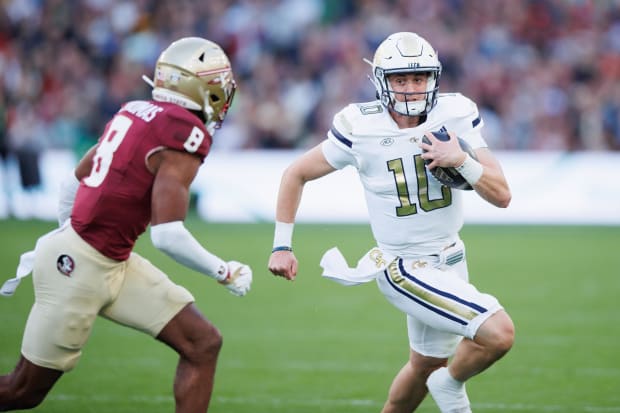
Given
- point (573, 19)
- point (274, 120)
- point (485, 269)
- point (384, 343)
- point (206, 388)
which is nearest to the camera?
point (206, 388)

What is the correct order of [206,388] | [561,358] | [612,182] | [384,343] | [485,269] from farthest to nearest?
[612,182] < [485,269] < [384,343] < [561,358] < [206,388]

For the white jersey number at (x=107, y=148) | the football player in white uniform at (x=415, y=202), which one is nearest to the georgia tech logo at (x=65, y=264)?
the white jersey number at (x=107, y=148)

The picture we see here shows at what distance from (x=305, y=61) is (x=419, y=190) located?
1218cm

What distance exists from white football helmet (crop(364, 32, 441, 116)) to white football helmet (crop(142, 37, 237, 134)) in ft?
2.56

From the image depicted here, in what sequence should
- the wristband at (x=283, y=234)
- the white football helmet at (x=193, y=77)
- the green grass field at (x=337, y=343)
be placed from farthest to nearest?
1. the green grass field at (x=337, y=343)
2. the wristband at (x=283, y=234)
3. the white football helmet at (x=193, y=77)

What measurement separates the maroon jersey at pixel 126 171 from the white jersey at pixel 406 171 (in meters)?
0.83

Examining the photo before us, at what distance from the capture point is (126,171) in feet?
14.5

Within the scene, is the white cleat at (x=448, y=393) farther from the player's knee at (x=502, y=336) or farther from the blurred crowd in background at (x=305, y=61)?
the blurred crowd in background at (x=305, y=61)

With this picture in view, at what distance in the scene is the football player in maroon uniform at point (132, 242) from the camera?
4.36 m

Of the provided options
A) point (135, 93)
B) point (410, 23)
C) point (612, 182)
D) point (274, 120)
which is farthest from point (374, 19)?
point (612, 182)

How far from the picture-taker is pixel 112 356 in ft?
23.5

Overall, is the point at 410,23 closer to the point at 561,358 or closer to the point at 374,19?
the point at 374,19

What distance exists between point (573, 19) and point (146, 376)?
40.8 feet

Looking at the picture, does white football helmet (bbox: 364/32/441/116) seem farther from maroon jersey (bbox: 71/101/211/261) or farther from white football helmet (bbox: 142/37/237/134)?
maroon jersey (bbox: 71/101/211/261)
